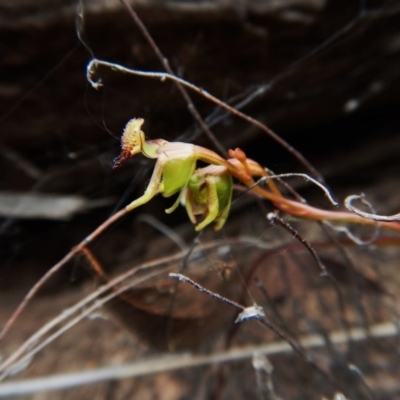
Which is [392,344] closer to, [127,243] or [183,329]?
[183,329]

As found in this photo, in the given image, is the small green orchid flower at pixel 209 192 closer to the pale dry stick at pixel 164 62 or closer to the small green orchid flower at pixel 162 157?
the small green orchid flower at pixel 162 157

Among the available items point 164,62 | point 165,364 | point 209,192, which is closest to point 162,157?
point 209,192

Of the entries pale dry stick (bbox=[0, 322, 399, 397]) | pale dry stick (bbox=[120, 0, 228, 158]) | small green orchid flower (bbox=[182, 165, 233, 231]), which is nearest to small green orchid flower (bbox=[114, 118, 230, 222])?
small green orchid flower (bbox=[182, 165, 233, 231])

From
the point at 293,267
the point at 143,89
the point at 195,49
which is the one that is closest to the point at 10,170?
the point at 143,89

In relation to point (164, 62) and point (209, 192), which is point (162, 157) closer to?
point (209, 192)

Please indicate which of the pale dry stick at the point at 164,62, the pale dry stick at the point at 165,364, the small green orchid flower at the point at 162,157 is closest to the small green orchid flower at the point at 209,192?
the small green orchid flower at the point at 162,157

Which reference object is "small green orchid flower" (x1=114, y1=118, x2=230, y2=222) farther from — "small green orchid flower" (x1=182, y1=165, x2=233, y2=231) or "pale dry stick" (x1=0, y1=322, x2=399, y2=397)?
"pale dry stick" (x1=0, y1=322, x2=399, y2=397)
